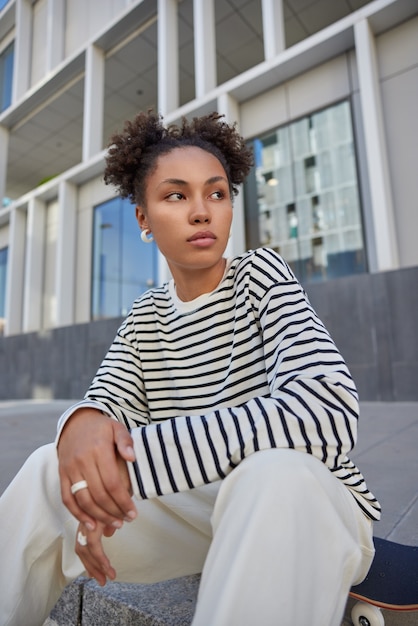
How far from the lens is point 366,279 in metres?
5.72

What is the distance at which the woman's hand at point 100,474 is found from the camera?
0.81 m

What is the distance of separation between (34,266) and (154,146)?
11.4m

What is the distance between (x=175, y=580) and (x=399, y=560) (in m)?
0.66

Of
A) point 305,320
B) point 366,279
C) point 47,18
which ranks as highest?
point 47,18

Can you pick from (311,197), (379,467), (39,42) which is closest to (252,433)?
(379,467)

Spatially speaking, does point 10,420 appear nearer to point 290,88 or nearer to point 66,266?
point 66,266

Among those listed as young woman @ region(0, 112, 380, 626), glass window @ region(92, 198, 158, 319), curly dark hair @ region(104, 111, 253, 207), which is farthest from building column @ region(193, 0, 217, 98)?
young woman @ region(0, 112, 380, 626)

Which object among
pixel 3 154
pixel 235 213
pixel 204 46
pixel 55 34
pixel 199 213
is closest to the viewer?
pixel 199 213

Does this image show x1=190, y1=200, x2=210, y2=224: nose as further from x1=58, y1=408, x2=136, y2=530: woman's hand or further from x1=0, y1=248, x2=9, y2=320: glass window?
x1=0, y1=248, x2=9, y2=320: glass window

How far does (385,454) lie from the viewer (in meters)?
2.76

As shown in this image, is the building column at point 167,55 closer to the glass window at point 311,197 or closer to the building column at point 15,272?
the glass window at point 311,197

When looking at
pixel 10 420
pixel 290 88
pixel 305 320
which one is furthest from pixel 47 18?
pixel 305 320

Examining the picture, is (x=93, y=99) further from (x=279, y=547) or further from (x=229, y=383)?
(x=279, y=547)

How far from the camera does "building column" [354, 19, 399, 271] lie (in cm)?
593
